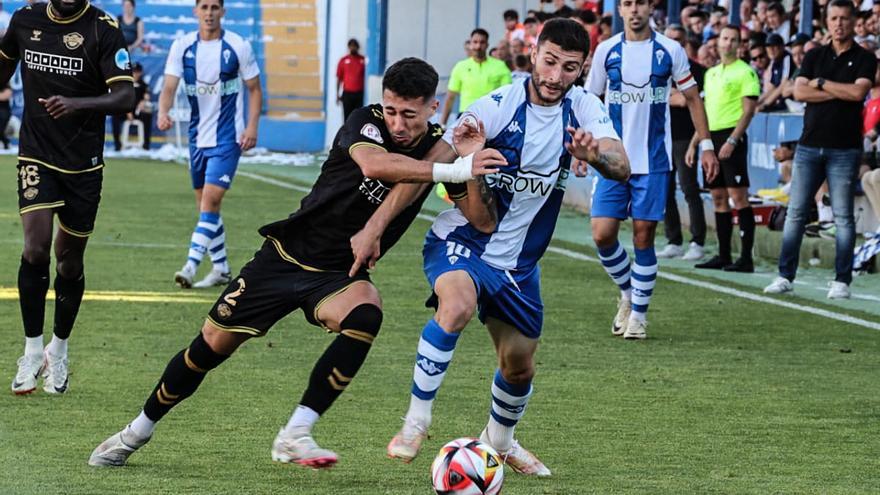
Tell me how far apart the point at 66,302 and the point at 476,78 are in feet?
39.0

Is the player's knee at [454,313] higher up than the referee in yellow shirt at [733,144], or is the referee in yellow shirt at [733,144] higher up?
the player's knee at [454,313]

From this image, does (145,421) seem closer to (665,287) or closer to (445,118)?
(665,287)

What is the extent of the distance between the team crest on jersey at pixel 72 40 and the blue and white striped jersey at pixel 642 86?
154 inches

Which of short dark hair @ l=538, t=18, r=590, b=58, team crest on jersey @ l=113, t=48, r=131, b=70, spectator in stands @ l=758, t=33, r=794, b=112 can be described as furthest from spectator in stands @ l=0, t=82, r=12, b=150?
short dark hair @ l=538, t=18, r=590, b=58

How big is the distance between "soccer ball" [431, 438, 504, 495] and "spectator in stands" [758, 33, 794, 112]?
481 inches

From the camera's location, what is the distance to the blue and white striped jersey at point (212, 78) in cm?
1232

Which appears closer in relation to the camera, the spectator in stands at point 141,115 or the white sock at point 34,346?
the white sock at point 34,346

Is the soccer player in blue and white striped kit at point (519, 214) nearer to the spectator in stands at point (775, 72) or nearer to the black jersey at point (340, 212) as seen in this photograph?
the black jersey at point (340, 212)

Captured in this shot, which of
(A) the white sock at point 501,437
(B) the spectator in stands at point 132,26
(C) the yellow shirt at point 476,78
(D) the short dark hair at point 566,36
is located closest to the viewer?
(D) the short dark hair at point 566,36

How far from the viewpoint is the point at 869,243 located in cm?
1393

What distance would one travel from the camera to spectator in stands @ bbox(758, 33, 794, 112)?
57.5 feet

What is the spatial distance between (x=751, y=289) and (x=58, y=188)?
6811mm

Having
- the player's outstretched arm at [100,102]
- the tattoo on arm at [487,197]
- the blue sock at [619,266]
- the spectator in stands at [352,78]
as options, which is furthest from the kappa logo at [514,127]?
the spectator in stands at [352,78]

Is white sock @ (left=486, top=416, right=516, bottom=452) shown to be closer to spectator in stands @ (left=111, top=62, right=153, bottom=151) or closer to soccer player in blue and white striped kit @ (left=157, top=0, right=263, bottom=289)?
soccer player in blue and white striped kit @ (left=157, top=0, right=263, bottom=289)
